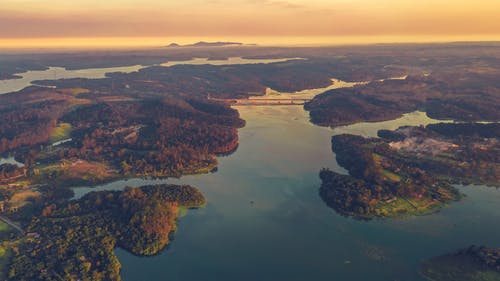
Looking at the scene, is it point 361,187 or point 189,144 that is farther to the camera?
point 189,144

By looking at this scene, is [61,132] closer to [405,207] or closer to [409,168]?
[409,168]

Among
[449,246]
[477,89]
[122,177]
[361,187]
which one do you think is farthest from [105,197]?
[477,89]

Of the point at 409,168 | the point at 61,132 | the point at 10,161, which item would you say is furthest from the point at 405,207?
the point at 61,132

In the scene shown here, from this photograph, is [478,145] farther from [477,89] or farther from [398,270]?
[477,89]

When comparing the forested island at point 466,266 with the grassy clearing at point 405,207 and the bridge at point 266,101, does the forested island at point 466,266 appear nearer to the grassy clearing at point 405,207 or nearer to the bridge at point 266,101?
the grassy clearing at point 405,207

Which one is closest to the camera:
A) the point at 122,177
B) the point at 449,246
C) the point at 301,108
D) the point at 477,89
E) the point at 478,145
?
the point at 449,246

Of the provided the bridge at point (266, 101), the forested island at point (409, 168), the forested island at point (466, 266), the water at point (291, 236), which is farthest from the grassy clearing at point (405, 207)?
the bridge at point (266, 101)

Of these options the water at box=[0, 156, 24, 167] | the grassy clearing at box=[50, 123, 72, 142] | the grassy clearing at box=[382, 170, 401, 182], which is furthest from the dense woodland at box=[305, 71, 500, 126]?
the water at box=[0, 156, 24, 167]

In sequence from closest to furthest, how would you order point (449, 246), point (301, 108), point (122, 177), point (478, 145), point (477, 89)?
point (449, 246), point (122, 177), point (478, 145), point (301, 108), point (477, 89)
